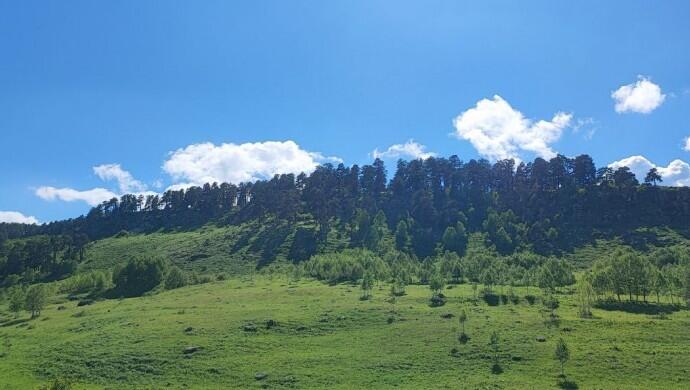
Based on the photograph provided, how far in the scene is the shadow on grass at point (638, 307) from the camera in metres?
87.1

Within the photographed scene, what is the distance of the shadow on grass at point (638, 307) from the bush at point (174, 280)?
11290 cm

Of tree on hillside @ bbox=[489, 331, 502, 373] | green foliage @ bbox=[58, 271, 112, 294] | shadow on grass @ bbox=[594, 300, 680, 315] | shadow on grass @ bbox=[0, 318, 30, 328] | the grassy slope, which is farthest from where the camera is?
green foliage @ bbox=[58, 271, 112, 294]

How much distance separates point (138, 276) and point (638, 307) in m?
133

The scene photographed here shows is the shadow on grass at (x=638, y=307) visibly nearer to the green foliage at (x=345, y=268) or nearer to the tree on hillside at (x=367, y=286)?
the tree on hillside at (x=367, y=286)

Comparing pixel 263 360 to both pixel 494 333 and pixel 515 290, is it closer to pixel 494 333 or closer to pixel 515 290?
pixel 494 333

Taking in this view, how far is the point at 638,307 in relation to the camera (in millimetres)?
91375

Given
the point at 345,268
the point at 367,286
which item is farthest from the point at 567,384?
the point at 345,268

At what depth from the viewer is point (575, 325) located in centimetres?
7569

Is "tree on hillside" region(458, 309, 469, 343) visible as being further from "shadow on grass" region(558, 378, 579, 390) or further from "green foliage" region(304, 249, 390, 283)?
"green foliage" region(304, 249, 390, 283)

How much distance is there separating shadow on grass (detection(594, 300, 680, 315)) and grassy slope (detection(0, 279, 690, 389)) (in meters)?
5.15

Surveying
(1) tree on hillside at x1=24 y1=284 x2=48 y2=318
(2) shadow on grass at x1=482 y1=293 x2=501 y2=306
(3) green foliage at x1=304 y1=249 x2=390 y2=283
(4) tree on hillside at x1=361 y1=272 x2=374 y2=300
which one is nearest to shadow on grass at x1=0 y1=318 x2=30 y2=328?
(1) tree on hillside at x1=24 y1=284 x2=48 y2=318

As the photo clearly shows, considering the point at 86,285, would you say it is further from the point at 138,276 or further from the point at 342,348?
the point at 342,348

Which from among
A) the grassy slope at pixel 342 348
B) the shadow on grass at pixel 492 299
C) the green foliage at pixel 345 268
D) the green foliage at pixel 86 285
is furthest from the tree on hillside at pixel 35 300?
the shadow on grass at pixel 492 299

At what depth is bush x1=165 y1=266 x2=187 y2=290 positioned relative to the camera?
144 metres
